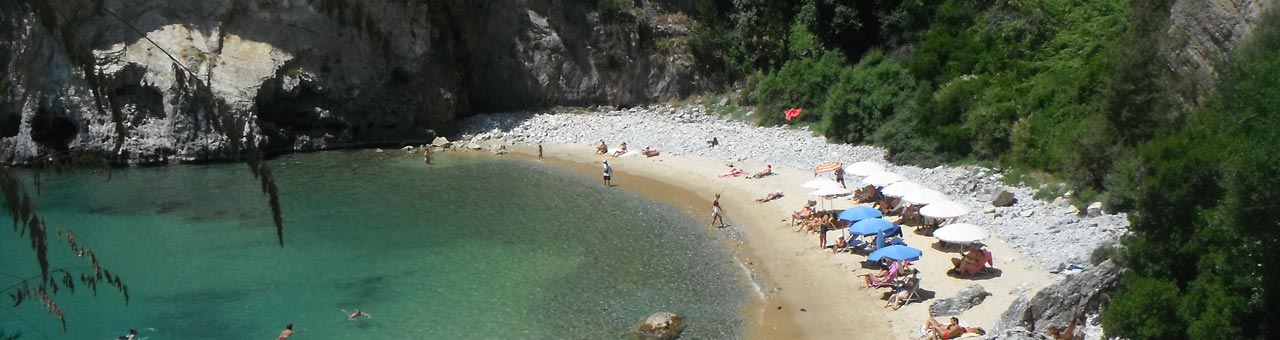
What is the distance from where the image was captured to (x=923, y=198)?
83.3ft

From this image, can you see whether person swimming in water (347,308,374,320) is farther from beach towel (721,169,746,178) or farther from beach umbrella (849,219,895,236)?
beach towel (721,169,746,178)

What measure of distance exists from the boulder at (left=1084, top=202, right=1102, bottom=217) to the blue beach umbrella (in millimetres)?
4673

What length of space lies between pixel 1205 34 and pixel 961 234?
6.46 meters

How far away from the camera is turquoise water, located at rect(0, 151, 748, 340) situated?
21.4 m

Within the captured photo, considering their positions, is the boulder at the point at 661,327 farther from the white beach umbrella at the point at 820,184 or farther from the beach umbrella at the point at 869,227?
the white beach umbrella at the point at 820,184

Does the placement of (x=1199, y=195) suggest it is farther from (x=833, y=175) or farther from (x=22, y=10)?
(x=833, y=175)

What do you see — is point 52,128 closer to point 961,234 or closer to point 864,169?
point 864,169

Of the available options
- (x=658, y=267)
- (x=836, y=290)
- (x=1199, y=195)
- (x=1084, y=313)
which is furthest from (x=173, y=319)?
(x=1199, y=195)

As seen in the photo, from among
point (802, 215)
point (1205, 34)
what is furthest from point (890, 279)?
point (1205, 34)

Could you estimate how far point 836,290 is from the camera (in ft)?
73.0

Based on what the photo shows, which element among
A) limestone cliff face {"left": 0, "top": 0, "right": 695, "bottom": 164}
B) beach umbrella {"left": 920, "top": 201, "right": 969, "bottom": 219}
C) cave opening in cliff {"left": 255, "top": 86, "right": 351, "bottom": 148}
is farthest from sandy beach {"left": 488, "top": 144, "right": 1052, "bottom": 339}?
cave opening in cliff {"left": 255, "top": 86, "right": 351, "bottom": 148}

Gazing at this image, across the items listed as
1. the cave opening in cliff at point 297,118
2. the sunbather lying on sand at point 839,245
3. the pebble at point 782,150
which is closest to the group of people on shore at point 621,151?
the pebble at point 782,150

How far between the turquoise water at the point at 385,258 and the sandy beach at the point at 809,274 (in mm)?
825

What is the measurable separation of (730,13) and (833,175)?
56.4 feet
